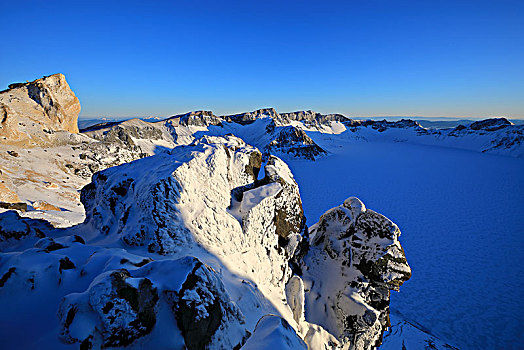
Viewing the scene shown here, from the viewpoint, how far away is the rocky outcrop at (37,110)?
24888 millimetres

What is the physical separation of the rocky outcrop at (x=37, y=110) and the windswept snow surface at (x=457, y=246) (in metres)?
35.6

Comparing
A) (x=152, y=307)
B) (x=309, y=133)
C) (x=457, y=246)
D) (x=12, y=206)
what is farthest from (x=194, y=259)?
(x=309, y=133)

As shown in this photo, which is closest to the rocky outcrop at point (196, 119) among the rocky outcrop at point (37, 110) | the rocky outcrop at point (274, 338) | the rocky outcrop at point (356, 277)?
the rocky outcrop at point (37, 110)

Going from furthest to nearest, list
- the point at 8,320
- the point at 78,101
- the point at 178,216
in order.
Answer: the point at 78,101
the point at 178,216
the point at 8,320

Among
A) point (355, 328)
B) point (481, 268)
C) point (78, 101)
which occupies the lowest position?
point (481, 268)

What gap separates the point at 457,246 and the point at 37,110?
5285 cm

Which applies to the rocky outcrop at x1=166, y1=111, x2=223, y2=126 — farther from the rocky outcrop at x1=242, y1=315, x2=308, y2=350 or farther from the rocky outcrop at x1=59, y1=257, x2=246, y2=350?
the rocky outcrop at x1=242, y1=315, x2=308, y2=350

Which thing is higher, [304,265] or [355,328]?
[304,265]

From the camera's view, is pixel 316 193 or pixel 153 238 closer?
pixel 153 238

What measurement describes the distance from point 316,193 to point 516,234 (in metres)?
20.6

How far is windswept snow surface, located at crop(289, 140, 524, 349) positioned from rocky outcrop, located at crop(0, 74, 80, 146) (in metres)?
35.6

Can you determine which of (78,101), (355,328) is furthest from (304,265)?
(78,101)

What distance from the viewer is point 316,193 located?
3269 cm

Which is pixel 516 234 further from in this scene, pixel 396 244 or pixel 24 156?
pixel 24 156
